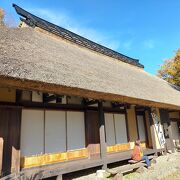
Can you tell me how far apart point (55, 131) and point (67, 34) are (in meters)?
6.23

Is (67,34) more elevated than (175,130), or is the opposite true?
(67,34)

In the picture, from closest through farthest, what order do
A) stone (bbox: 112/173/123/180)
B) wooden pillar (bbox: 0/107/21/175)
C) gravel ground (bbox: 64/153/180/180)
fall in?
wooden pillar (bbox: 0/107/21/175), stone (bbox: 112/173/123/180), gravel ground (bbox: 64/153/180/180)

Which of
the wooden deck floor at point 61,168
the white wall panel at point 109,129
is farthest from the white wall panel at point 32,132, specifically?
the white wall panel at point 109,129

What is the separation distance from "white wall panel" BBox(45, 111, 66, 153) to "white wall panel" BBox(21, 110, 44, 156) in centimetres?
18

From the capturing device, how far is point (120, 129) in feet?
28.5

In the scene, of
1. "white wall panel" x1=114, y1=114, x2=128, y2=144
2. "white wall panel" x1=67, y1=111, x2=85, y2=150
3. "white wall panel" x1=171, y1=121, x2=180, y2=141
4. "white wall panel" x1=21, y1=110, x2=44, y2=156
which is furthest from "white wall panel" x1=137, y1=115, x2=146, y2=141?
"white wall panel" x1=21, y1=110, x2=44, y2=156

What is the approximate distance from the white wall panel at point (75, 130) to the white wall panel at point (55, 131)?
207 mm

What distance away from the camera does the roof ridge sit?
362 inches

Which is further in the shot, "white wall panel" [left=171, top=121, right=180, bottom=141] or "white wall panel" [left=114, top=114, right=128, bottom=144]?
"white wall panel" [left=171, top=121, right=180, bottom=141]

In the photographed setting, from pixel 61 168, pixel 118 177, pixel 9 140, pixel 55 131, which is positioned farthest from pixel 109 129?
pixel 9 140

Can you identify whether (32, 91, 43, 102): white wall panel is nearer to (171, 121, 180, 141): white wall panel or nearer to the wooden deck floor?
the wooden deck floor

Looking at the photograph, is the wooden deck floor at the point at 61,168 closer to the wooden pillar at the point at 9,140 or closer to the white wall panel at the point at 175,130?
the wooden pillar at the point at 9,140

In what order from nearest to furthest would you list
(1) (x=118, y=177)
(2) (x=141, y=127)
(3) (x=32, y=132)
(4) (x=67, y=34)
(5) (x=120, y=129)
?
(1) (x=118, y=177) < (3) (x=32, y=132) < (5) (x=120, y=129) < (2) (x=141, y=127) < (4) (x=67, y=34)

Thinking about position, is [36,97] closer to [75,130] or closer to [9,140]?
[9,140]
